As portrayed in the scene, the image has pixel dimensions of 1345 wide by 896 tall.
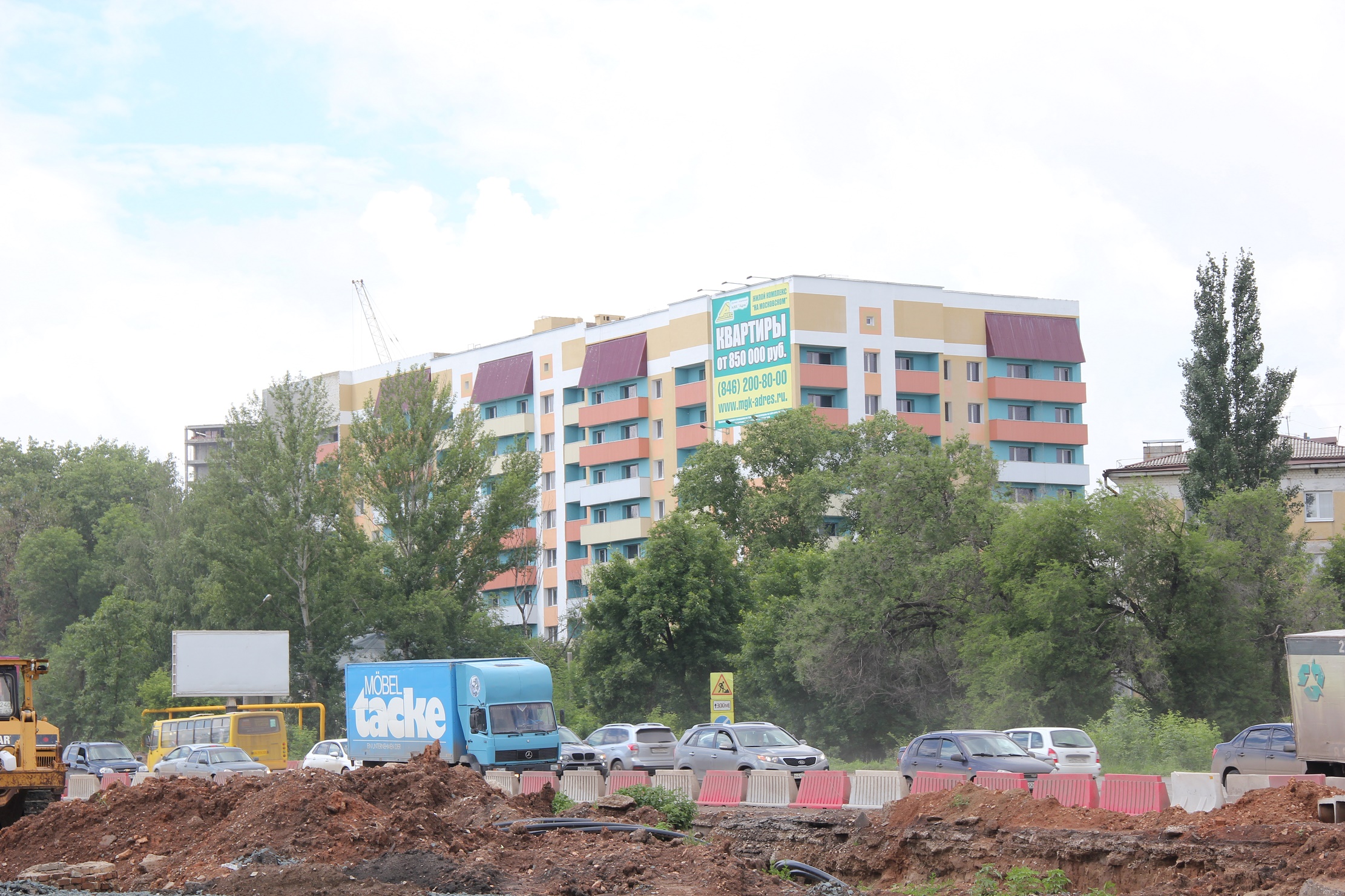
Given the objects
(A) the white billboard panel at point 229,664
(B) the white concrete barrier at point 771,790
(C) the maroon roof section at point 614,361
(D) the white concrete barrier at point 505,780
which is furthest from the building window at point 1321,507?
(B) the white concrete barrier at point 771,790

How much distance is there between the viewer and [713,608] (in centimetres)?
5594

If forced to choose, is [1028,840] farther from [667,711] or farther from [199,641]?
[199,641]

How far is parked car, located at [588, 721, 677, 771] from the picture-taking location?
124 ft

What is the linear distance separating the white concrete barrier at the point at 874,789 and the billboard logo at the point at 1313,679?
7.10 meters

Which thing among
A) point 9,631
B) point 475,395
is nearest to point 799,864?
point 475,395

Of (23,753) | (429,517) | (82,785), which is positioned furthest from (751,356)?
(23,753)

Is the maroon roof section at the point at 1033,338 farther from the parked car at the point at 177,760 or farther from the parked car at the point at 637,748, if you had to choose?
the parked car at the point at 177,760

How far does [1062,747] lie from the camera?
97.6 ft

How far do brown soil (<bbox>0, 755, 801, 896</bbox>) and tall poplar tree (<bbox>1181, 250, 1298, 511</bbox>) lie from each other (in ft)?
118

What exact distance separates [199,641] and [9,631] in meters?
57.0

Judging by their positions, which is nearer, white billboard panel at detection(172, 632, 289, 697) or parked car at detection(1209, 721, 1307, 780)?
parked car at detection(1209, 721, 1307, 780)

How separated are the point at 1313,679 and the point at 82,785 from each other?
1296 inches

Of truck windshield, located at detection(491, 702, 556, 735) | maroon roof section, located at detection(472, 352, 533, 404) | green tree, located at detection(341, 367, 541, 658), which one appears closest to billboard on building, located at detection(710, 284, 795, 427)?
green tree, located at detection(341, 367, 541, 658)

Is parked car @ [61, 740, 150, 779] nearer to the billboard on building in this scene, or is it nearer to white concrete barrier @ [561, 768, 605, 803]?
white concrete barrier @ [561, 768, 605, 803]
